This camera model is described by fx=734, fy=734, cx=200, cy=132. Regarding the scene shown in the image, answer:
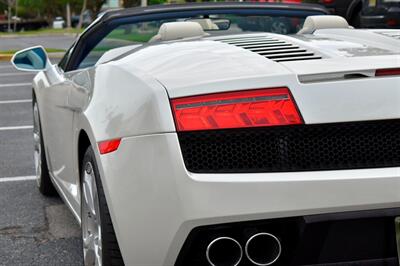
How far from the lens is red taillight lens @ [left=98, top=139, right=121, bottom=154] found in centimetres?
251

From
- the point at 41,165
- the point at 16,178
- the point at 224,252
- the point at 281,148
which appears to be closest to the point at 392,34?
the point at 281,148

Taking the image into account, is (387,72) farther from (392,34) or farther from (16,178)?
(16,178)

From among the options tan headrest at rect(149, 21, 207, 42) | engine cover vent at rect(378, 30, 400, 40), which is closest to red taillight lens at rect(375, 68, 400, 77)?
engine cover vent at rect(378, 30, 400, 40)

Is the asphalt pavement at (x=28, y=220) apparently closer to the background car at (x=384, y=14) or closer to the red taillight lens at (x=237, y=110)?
the red taillight lens at (x=237, y=110)

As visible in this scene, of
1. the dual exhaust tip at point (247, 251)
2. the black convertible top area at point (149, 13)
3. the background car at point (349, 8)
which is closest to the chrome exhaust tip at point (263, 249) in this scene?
the dual exhaust tip at point (247, 251)

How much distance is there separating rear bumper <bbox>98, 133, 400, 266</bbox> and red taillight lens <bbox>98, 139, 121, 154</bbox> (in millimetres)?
200

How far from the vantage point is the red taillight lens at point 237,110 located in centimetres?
226

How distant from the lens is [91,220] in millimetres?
2996

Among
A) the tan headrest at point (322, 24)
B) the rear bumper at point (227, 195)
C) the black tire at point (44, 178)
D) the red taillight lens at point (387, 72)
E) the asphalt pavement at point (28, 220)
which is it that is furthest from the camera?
the black tire at point (44, 178)

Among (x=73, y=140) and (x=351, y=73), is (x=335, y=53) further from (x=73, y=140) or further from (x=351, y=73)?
(x=73, y=140)

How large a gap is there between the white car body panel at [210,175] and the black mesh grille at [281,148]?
0.03m

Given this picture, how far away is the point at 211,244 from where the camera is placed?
2256 millimetres

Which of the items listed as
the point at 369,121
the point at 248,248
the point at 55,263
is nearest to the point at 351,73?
the point at 369,121

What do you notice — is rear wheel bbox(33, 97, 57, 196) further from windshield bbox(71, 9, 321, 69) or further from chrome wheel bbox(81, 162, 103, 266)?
chrome wheel bbox(81, 162, 103, 266)
